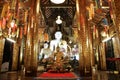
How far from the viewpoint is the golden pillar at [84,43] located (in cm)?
530

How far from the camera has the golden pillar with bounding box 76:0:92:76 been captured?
17.4 feet

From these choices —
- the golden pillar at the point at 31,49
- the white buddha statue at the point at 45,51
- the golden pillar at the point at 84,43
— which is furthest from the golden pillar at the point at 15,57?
the white buddha statue at the point at 45,51

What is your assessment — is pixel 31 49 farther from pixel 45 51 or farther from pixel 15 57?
pixel 45 51

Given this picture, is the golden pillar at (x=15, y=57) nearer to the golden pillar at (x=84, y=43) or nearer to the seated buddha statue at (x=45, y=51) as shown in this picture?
the golden pillar at (x=84, y=43)

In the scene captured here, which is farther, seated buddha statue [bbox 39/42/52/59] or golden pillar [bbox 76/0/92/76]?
seated buddha statue [bbox 39/42/52/59]

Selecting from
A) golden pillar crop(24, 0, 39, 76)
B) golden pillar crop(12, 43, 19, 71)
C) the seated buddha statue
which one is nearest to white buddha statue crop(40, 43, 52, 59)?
the seated buddha statue

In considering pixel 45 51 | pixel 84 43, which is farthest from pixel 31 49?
pixel 45 51

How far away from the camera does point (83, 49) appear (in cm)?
548

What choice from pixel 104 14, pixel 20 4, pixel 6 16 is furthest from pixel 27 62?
pixel 104 14

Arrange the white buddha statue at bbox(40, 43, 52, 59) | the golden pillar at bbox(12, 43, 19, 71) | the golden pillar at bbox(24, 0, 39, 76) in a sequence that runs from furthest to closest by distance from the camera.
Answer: the white buddha statue at bbox(40, 43, 52, 59) < the golden pillar at bbox(12, 43, 19, 71) < the golden pillar at bbox(24, 0, 39, 76)

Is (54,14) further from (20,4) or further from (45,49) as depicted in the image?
(20,4)

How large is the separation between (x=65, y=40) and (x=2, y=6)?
42.4 feet

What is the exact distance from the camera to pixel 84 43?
5.52 metres

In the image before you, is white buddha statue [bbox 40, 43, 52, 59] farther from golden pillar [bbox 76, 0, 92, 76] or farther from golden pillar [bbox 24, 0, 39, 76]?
golden pillar [bbox 76, 0, 92, 76]
